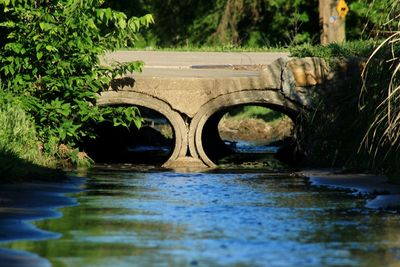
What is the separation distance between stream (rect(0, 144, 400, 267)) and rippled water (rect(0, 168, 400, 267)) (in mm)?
10

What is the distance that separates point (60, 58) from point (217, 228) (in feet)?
32.1

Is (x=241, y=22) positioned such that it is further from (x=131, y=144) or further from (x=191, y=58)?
(x=191, y=58)

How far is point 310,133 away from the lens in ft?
82.6

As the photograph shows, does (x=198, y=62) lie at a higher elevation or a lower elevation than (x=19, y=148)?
higher

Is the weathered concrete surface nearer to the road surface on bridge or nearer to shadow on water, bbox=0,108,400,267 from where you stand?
the road surface on bridge

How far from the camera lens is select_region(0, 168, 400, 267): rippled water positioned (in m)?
11.8

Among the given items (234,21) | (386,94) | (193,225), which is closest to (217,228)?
(193,225)

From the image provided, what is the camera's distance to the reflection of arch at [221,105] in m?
25.4

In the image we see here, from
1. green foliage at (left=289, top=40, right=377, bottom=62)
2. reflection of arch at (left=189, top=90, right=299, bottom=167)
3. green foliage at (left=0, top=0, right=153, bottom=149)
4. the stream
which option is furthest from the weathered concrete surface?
the stream

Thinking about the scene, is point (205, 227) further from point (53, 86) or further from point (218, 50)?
point (218, 50)

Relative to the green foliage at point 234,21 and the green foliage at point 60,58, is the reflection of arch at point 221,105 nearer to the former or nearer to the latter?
the green foliage at point 60,58

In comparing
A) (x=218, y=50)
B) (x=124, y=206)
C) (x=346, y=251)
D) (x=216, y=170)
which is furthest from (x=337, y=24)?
(x=346, y=251)

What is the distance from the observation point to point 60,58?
75.8 feet

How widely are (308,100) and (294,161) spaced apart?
2.26 metres
